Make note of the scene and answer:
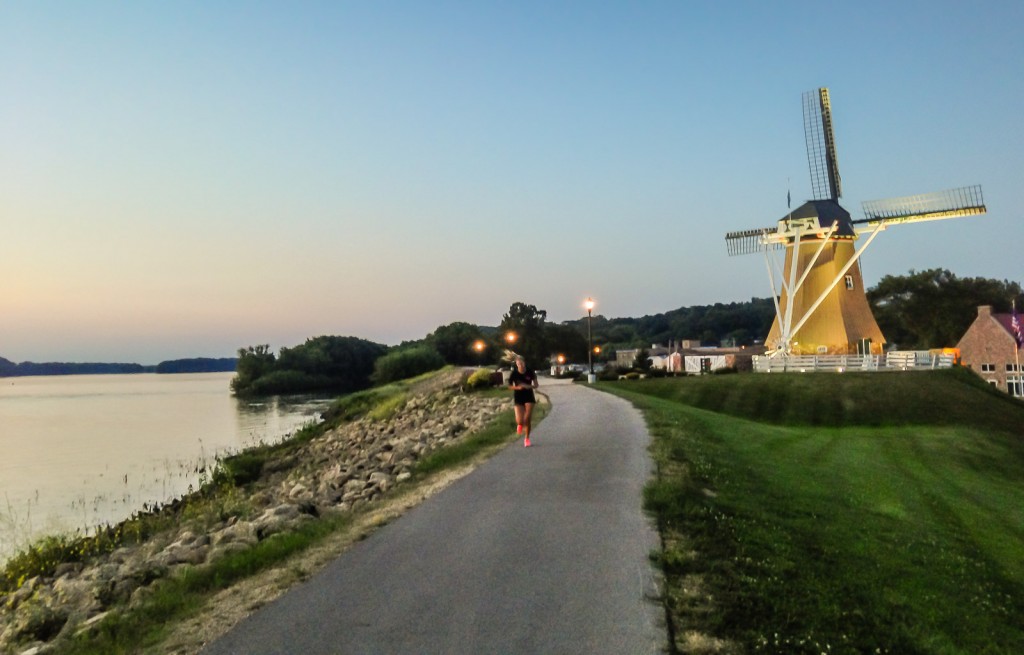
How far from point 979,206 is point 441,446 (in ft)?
134

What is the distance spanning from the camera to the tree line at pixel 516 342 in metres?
74.6

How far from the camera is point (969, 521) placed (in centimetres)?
1162

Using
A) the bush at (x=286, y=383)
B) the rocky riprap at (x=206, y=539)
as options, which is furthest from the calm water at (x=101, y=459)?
the bush at (x=286, y=383)

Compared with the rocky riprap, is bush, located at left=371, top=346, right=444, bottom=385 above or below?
above

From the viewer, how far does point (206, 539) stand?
11.0m

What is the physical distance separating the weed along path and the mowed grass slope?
1.48ft

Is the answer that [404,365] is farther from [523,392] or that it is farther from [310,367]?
[523,392]

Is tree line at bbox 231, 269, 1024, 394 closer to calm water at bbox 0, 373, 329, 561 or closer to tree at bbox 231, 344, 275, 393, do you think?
tree at bbox 231, 344, 275, 393

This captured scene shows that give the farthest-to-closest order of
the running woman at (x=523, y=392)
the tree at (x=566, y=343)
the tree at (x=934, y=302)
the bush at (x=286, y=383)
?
the bush at (x=286, y=383) → the tree at (x=566, y=343) → the tree at (x=934, y=302) → the running woman at (x=523, y=392)

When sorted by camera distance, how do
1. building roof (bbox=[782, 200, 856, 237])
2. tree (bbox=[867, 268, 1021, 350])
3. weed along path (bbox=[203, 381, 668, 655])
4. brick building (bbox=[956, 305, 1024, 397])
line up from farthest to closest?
tree (bbox=[867, 268, 1021, 350]), brick building (bbox=[956, 305, 1024, 397]), building roof (bbox=[782, 200, 856, 237]), weed along path (bbox=[203, 381, 668, 655])

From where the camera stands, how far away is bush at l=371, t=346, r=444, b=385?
74.9m

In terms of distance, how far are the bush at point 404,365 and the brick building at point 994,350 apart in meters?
50.4

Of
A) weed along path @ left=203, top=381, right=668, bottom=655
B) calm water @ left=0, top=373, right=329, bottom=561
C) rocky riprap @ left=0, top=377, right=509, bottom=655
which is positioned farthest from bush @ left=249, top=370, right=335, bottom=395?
weed along path @ left=203, top=381, right=668, bottom=655

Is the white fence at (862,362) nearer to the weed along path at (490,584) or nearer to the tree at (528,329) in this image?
the weed along path at (490,584)
